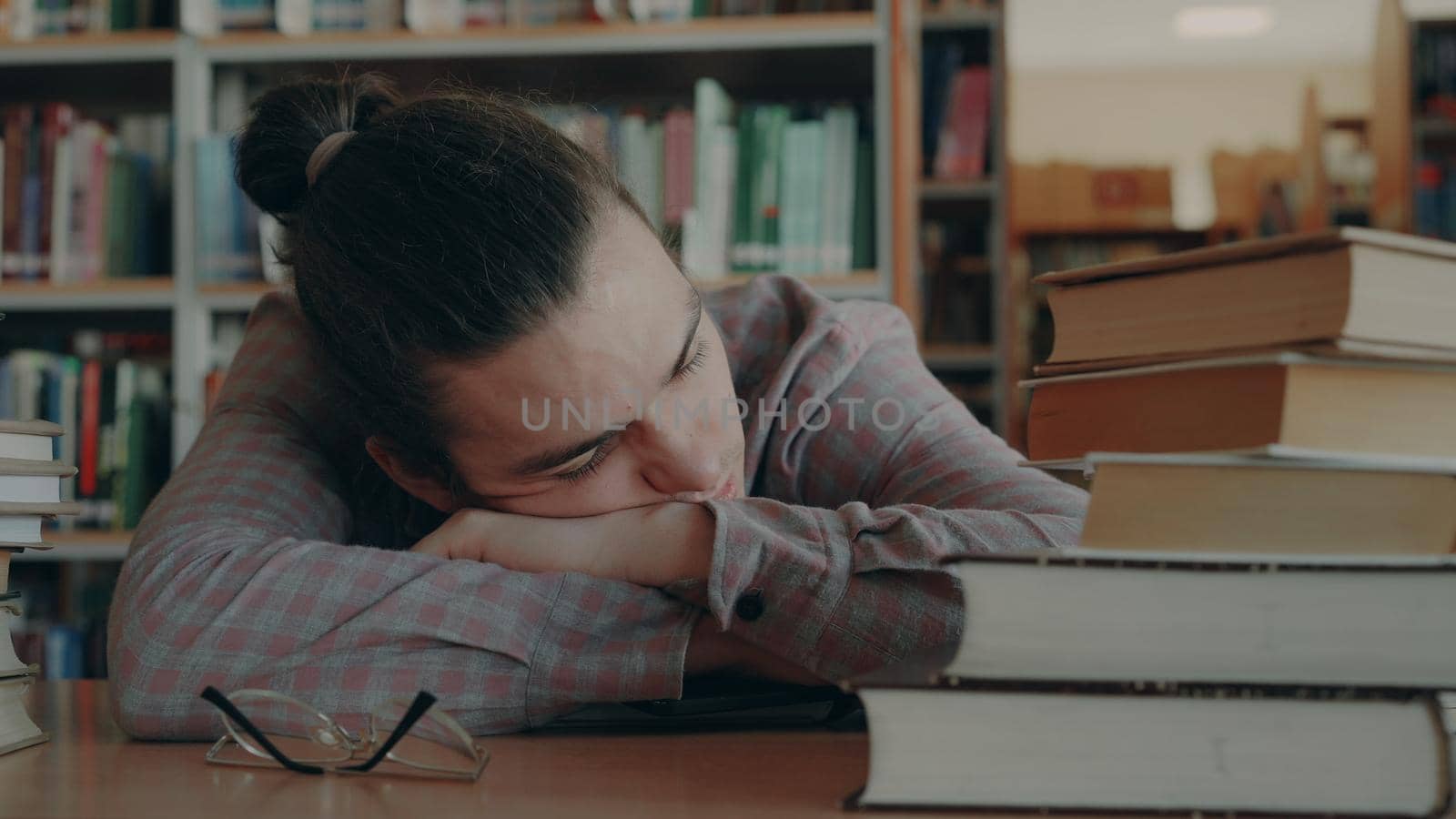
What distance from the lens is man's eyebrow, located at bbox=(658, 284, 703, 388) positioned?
0.81 m

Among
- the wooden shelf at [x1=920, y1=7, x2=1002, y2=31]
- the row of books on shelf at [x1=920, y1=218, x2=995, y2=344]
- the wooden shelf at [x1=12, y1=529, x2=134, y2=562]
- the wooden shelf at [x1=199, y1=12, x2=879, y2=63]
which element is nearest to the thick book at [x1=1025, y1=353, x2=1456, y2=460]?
the wooden shelf at [x1=199, y1=12, x2=879, y2=63]

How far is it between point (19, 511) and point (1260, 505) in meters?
0.57

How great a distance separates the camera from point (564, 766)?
23.2 inches

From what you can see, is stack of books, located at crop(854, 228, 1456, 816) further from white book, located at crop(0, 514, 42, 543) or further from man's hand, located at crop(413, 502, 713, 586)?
white book, located at crop(0, 514, 42, 543)

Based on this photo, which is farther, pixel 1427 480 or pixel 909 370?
pixel 909 370

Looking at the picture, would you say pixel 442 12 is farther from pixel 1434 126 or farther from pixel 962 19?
pixel 1434 126

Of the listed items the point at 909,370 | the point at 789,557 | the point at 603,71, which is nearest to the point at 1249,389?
the point at 789,557

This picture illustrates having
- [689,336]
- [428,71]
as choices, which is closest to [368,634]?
[689,336]

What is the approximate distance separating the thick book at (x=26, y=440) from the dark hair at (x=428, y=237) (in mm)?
239

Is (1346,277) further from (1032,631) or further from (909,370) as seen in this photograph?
(909,370)

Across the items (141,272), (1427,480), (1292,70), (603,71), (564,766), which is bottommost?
(564,766)

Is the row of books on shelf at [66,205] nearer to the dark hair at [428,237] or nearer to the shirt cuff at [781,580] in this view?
the dark hair at [428,237]

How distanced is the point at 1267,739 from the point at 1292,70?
7613mm

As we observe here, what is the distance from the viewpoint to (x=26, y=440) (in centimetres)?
63
